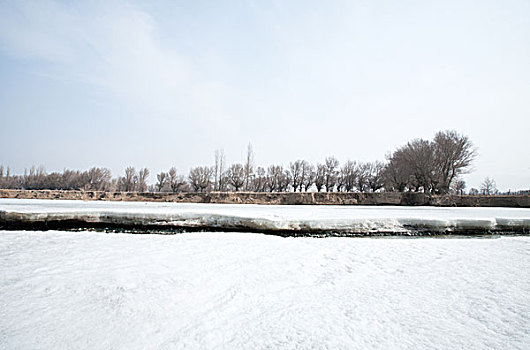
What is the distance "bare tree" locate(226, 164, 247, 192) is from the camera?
4925 centimetres

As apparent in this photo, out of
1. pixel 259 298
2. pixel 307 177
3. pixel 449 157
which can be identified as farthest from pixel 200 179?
pixel 259 298

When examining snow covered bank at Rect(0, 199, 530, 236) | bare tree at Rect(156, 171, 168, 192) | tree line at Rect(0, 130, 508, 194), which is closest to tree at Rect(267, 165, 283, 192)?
tree line at Rect(0, 130, 508, 194)

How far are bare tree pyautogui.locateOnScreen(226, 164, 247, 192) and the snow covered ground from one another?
149 ft

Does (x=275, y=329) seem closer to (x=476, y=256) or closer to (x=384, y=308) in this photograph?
(x=384, y=308)

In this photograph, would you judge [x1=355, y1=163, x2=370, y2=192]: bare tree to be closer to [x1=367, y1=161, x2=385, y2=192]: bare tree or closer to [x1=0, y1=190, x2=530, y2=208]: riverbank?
[x1=367, y1=161, x2=385, y2=192]: bare tree

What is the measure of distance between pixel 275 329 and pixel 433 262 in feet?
8.23

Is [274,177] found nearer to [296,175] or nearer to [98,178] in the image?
[296,175]

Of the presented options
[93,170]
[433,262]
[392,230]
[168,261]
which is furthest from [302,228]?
[93,170]

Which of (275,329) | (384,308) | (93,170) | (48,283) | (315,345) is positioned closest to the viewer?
(315,345)

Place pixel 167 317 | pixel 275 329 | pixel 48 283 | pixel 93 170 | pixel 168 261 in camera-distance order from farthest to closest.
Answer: pixel 93 170 < pixel 168 261 < pixel 48 283 < pixel 167 317 < pixel 275 329

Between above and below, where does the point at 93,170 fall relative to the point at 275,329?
above

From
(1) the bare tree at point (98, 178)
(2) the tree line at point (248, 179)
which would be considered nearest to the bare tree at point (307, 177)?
(2) the tree line at point (248, 179)

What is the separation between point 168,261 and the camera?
10.3 feet

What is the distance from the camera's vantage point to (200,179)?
5331 centimetres
